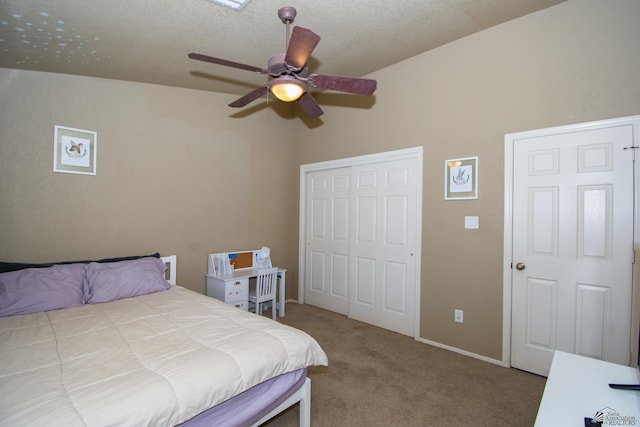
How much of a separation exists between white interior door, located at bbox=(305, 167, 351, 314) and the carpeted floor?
0.95m

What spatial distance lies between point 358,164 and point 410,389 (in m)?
2.46

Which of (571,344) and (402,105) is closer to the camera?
(571,344)

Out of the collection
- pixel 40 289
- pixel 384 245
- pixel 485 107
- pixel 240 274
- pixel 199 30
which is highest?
pixel 199 30

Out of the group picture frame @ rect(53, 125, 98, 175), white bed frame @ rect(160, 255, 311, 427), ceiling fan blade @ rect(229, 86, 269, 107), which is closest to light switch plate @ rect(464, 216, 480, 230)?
white bed frame @ rect(160, 255, 311, 427)

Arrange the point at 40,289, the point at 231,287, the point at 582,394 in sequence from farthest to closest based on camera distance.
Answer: the point at 231,287 < the point at 40,289 < the point at 582,394

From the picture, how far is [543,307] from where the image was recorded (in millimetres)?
2535

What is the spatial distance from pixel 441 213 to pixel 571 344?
1.44m

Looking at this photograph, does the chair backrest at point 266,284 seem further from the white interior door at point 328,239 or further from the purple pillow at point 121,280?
the purple pillow at point 121,280

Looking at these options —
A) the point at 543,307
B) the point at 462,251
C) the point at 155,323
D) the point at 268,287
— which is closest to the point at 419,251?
the point at 462,251

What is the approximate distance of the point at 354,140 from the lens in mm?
3869

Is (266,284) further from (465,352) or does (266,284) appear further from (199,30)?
(199,30)

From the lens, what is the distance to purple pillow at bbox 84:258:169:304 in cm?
250

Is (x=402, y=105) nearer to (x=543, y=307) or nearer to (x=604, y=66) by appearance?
(x=604, y=66)

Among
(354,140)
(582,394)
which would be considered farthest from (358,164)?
(582,394)
